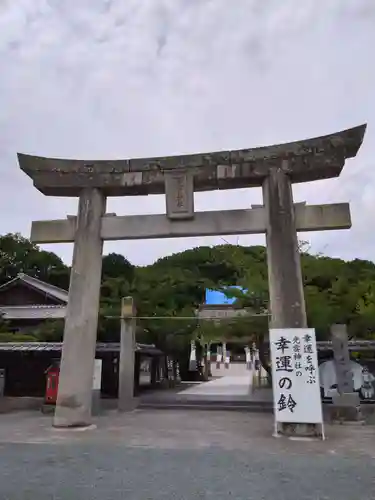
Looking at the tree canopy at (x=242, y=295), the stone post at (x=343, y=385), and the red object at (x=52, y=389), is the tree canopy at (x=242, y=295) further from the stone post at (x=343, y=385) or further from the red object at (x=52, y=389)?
the red object at (x=52, y=389)

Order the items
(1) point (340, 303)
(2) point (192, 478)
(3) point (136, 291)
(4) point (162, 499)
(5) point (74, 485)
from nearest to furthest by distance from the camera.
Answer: (4) point (162, 499) < (5) point (74, 485) < (2) point (192, 478) < (1) point (340, 303) < (3) point (136, 291)

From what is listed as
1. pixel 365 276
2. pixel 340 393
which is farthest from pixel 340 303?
pixel 365 276

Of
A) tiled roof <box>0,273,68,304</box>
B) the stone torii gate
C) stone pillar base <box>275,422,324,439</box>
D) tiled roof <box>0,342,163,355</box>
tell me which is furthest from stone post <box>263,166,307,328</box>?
tiled roof <box>0,273,68,304</box>

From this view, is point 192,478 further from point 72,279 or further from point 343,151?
point 343,151

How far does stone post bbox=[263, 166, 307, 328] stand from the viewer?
9234mm

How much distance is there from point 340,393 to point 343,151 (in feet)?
20.3

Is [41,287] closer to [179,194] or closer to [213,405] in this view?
[213,405]

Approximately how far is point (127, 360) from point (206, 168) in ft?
23.2

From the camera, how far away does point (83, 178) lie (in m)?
11.1

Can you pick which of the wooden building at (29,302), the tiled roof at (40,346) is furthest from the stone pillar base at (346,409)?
the wooden building at (29,302)

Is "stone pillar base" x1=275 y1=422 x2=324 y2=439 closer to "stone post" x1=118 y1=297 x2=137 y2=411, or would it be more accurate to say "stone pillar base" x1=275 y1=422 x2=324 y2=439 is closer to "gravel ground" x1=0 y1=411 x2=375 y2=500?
"gravel ground" x1=0 y1=411 x2=375 y2=500

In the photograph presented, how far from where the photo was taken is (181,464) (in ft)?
21.0

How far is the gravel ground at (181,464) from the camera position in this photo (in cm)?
501

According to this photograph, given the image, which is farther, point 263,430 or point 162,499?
point 263,430
